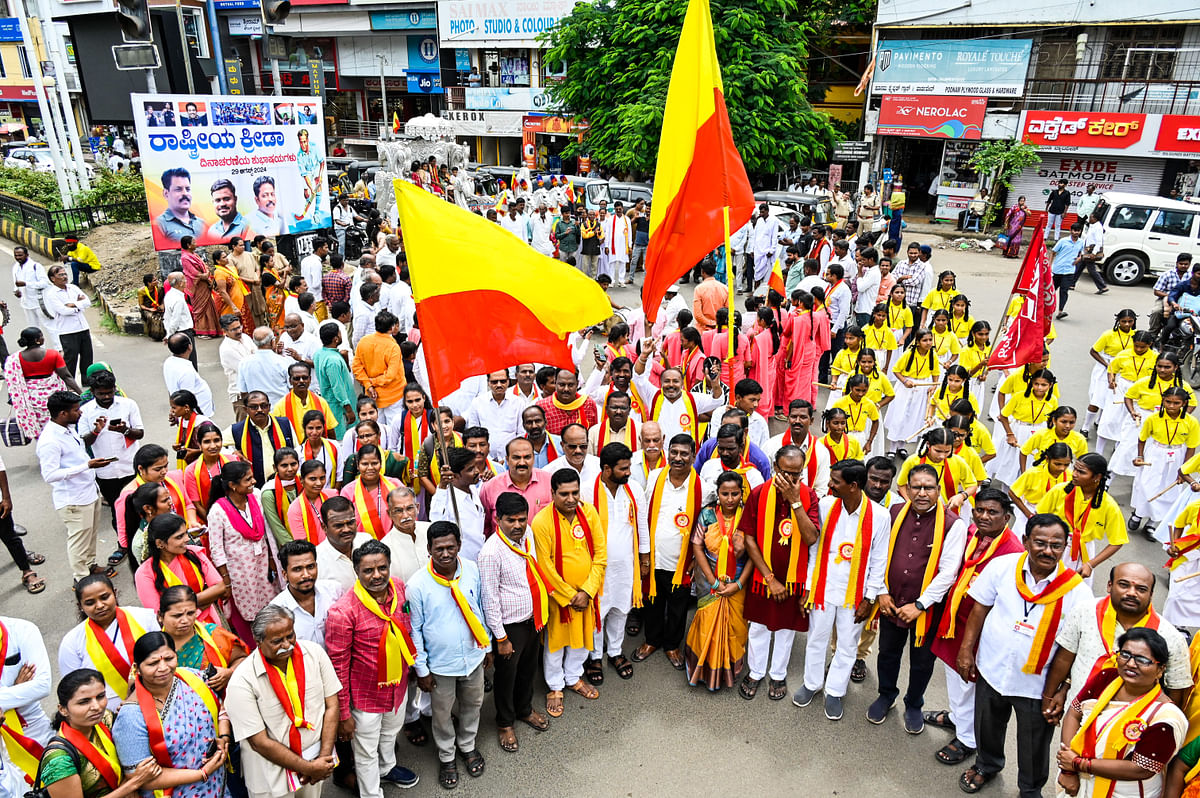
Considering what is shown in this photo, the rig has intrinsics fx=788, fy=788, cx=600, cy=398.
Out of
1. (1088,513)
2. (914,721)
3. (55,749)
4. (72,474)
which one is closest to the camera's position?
(55,749)

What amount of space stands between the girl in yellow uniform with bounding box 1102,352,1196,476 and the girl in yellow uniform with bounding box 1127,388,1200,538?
20 centimetres

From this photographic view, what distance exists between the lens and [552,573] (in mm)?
4590

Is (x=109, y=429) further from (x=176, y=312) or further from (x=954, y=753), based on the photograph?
(x=954, y=753)

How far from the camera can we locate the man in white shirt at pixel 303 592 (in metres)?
3.70

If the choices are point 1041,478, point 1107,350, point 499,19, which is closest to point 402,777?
point 1041,478

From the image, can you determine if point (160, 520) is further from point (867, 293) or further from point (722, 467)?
point (867, 293)

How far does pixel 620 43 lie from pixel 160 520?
21.5 m

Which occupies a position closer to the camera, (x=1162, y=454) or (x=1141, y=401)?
(x=1162, y=454)

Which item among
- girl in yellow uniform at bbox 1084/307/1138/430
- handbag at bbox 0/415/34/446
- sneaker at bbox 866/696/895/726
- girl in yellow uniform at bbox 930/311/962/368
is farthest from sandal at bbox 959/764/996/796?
handbag at bbox 0/415/34/446

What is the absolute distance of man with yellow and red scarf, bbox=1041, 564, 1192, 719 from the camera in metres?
3.23

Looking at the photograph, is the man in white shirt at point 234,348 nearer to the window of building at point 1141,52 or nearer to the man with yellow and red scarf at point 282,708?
the man with yellow and red scarf at point 282,708

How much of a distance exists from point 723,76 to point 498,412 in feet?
58.3

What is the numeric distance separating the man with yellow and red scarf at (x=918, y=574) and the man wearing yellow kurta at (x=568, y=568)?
5.53 feet

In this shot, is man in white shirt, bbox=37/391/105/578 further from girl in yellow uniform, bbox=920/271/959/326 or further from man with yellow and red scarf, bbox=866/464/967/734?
girl in yellow uniform, bbox=920/271/959/326
